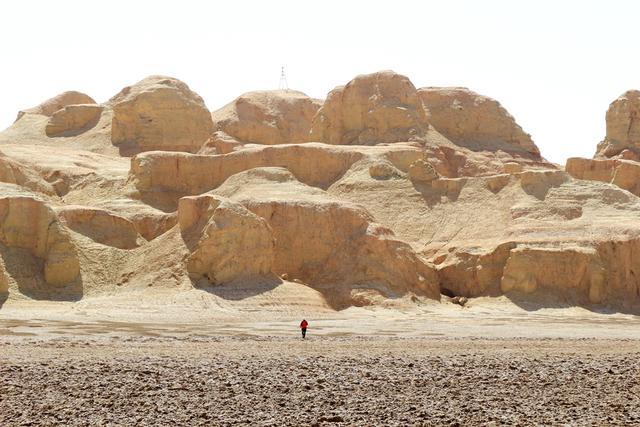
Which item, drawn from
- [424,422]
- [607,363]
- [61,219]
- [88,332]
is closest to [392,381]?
[424,422]

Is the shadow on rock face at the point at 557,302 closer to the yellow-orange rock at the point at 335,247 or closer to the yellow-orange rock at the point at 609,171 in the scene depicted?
the yellow-orange rock at the point at 335,247

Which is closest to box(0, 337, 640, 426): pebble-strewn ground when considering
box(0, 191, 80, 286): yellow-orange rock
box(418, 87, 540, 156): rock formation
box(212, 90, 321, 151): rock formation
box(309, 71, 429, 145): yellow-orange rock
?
box(0, 191, 80, 286): yellow-orange rock

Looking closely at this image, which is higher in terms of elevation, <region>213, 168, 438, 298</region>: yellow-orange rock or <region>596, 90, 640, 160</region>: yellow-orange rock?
<region>596, 90, 640, 160</region>: yellow-orange rock

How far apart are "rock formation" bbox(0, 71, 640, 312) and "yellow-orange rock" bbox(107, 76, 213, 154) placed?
925 cm

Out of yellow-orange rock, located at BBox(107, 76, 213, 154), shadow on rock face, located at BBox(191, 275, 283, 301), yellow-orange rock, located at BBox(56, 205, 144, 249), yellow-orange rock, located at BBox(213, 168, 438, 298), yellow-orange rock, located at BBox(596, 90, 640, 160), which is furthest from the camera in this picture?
yellow-orange rock, located at BBox(107, 76, 213, 154)

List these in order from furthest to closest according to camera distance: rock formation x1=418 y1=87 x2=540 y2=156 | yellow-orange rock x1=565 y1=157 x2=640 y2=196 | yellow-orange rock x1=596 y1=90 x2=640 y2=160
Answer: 1. yellow-orange rock x1=596 y1=90 x2=640 y2=160
2. rock formation x1=418 y1=87 x2=540 y2=156
3. yellow-orange rock x1=565 y1=157 x2=640 y2=196

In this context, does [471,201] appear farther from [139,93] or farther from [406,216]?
[139,93]

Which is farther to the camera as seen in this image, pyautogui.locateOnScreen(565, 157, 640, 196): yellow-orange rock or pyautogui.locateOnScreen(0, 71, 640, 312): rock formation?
pyautogui.locateOnScreen(565, 157, 640, 196): yellow-orange rock

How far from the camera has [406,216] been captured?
196ft

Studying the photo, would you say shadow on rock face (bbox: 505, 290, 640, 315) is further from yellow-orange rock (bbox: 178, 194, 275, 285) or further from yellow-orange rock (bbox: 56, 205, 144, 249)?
yellow-orange rock (bbox: 56, 205, 144, 249)

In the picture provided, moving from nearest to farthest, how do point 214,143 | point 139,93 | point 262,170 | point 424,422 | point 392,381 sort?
point 424,422, point 392,381, point 262,170, point 214,143, point 139,93

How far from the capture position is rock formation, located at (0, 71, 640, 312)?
159ft

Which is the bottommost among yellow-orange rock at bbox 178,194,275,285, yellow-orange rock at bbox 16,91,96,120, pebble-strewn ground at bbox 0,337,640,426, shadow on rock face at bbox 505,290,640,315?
pebble-strewn ground at bbox 0,337,640,426

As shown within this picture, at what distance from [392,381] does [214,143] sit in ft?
178
